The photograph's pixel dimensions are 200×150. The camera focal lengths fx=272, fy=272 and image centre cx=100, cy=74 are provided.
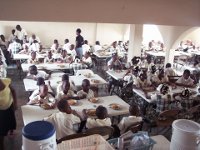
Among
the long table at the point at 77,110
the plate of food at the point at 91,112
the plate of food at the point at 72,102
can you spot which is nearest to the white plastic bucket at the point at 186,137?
the plate of food at the point at 91,112

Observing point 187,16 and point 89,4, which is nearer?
point 89,4

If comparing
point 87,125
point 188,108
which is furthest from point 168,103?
point 87,125

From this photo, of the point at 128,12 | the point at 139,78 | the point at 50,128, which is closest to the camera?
the point at 50,128

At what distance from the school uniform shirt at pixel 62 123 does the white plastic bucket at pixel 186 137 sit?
232 cm

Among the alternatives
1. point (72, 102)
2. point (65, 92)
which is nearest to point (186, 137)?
point (72, 102)

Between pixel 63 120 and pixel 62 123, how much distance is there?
0.15 feet

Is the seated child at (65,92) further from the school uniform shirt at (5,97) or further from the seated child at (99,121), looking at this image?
the seated child at (99,121)

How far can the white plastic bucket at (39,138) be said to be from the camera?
1372 mm

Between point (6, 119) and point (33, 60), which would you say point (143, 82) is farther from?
point (33, 60)

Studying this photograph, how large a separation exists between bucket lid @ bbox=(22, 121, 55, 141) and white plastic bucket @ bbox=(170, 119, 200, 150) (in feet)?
3.01

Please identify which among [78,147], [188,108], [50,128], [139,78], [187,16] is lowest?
[188,108]

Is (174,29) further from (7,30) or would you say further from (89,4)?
(7,30)

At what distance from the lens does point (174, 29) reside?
8.74m

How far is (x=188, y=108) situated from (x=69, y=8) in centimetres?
315
